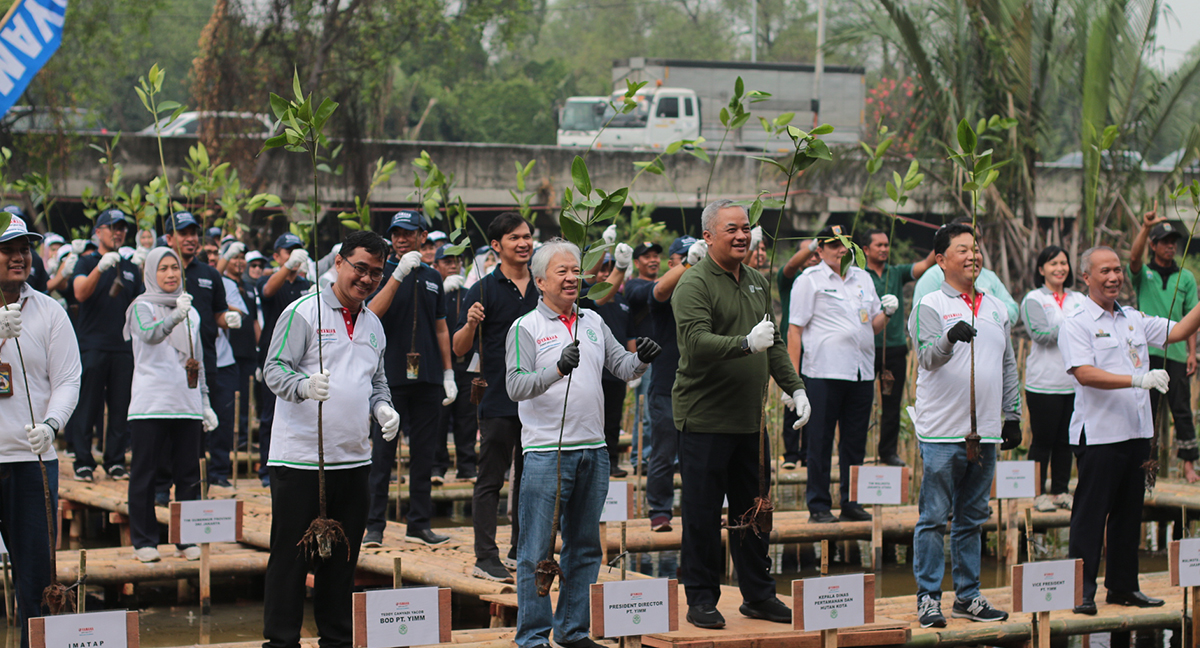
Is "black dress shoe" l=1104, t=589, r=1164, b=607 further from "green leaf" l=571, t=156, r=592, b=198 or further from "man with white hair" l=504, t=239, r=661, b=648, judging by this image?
"green leaf" l=571, t=156, r=592, b=198

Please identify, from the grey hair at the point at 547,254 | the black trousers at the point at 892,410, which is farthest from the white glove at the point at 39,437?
the black trousers at the point at 892,410

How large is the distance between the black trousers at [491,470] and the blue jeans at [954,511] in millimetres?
1931

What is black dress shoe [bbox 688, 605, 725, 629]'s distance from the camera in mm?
5074

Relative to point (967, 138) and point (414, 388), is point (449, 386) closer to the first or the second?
point (414, 388)

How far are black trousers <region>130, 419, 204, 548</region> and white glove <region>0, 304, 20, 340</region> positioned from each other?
7.73 feet

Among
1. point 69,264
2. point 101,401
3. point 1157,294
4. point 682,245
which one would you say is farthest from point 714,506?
point 69,264

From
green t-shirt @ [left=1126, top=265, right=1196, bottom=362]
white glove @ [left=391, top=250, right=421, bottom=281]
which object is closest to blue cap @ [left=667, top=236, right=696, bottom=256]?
white glove @ [left=391, top=250, right=421, bottom=281]

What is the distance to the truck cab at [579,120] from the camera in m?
23.8

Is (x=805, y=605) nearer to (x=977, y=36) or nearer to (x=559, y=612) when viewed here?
(x=559, y=612)

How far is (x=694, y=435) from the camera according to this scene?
513cm

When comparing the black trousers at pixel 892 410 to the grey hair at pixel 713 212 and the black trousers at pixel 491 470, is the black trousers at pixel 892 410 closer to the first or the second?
the black trousers at pixel 491 470

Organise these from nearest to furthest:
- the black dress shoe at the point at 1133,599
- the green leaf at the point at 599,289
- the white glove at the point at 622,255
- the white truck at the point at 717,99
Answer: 1. the green leaf at the point at 599,289
2. the black dress shoe at the point at 1133,599
3. the white glove at the point at 622,255
4. the white truck at the point at 717,99

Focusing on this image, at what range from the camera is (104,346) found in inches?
342

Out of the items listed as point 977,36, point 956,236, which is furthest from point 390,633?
point 977,36
